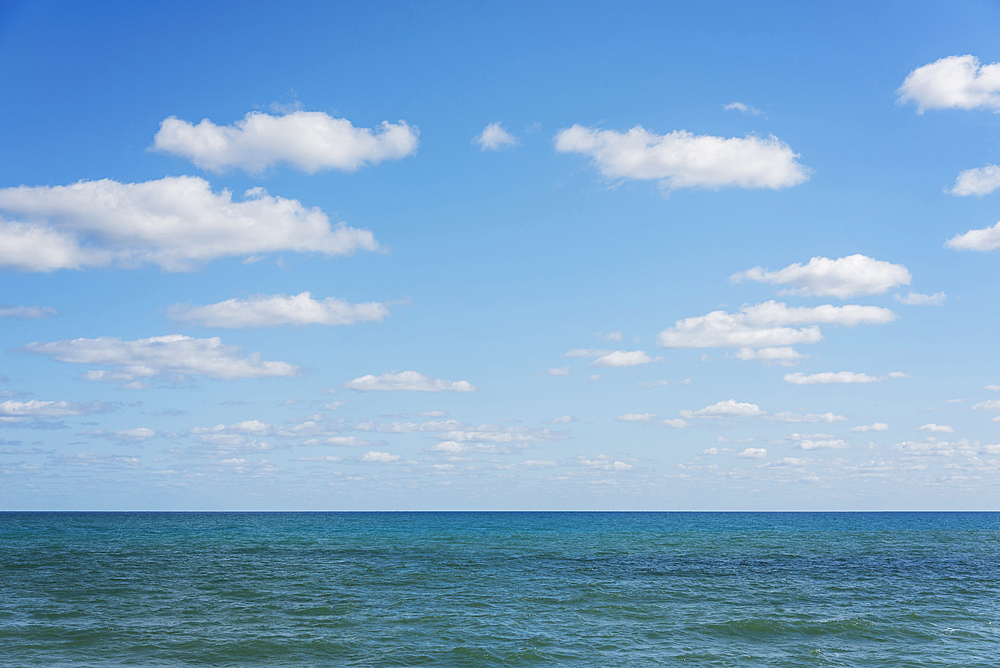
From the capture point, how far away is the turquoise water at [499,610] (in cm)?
2036

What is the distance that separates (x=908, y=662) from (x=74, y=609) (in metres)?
28.6

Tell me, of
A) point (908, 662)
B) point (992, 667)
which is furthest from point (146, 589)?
point (992, 667)

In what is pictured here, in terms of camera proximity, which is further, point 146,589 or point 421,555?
point 421,555

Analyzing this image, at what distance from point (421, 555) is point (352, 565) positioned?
773 centimetres

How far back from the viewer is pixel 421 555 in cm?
4938

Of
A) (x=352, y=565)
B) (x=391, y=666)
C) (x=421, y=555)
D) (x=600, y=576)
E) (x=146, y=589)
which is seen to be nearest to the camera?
(x=391, y=666)

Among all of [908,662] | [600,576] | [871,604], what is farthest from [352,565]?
[908,662]

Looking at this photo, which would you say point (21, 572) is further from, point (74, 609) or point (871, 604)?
point (871, 604)

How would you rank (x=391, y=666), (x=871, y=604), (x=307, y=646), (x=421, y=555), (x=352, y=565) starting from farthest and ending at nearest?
(x=421, y=555) < (x=352, y=565) < (x=871, y=604) < (x=307, y=646) < (x=391, y=666)

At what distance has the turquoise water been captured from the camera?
66.8 ft

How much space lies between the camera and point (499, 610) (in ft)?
87.3

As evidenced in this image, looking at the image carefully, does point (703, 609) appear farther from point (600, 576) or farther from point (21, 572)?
point (21, 572)

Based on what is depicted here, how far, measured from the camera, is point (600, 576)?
36.7m

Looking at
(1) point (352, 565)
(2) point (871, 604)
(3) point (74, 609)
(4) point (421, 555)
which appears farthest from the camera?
(4) point (421, 555)
